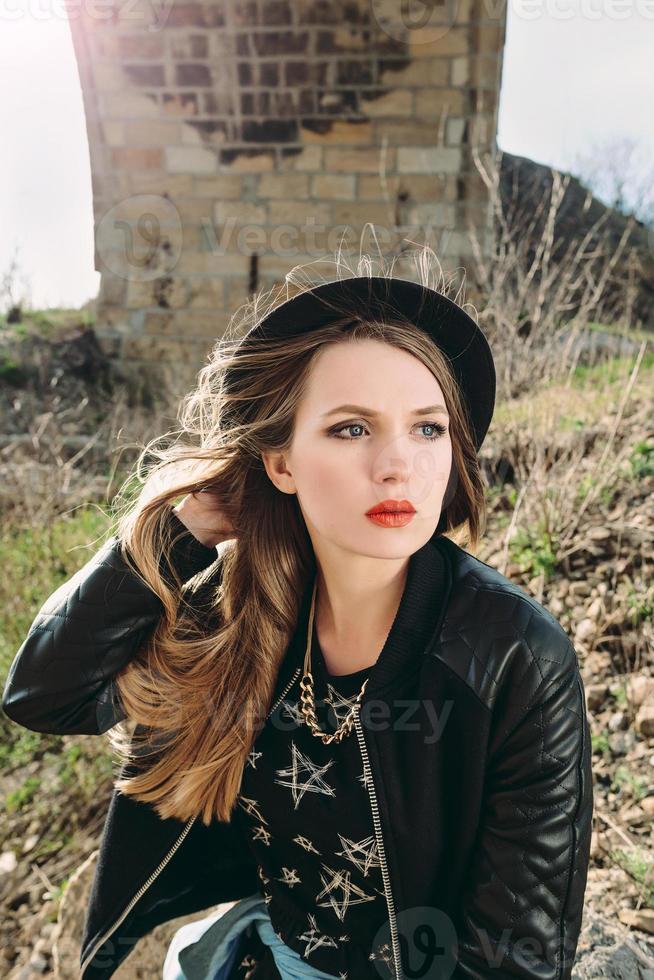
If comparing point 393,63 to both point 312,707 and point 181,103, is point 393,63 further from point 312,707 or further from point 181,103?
point 312,707

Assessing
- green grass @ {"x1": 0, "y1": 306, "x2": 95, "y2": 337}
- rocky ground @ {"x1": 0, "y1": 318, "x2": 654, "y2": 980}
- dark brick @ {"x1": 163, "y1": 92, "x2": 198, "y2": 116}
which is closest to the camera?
rocky ground @ {"x1": 0, "y1": 318, "x2": 654, "y2": 980}

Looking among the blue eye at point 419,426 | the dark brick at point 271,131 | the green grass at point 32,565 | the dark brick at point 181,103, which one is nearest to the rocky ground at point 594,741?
the green grass at point 32,565

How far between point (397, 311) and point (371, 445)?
31 cm

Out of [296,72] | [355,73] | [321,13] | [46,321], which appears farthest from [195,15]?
[46,321]

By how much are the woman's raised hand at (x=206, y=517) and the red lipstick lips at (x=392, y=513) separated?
52cm

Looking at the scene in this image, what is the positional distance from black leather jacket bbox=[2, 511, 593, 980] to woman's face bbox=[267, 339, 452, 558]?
193 millimetres

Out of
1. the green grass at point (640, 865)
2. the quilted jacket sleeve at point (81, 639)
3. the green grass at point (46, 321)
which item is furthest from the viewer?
the green grass at point (46, 321)

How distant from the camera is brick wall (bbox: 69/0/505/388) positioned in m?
6.81

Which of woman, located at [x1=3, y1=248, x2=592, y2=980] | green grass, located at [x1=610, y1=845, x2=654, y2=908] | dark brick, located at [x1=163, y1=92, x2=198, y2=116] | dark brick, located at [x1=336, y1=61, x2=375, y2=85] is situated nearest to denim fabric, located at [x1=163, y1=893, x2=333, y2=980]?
woman, located at [x1=3, y1=248, x2=592, y2=980]

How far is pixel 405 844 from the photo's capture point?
1.54m

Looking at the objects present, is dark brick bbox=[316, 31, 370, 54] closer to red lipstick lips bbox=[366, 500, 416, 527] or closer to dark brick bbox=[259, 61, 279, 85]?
dark brick bbox=[259, 61, 279, 85]

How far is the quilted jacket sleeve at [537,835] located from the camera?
55.0 inches

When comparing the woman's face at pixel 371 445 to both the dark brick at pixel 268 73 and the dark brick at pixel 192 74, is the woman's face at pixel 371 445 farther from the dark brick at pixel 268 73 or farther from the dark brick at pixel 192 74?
the dark brick at pixel 192 74

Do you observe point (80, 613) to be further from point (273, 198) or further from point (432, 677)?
point (273, 198)
